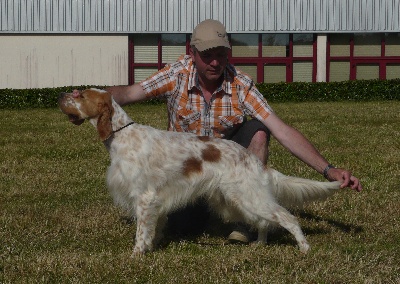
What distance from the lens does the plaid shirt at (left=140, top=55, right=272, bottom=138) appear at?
19.3 ft

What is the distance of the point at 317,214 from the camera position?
262 inches

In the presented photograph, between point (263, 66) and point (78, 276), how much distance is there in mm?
23383

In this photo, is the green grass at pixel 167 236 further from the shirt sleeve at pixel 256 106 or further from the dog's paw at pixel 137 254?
the shirt sleeve at pixel 256 106

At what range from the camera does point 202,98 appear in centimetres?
596

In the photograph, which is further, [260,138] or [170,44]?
[170,44]

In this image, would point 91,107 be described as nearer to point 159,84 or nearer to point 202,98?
point 159,84

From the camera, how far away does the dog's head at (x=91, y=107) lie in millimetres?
5152

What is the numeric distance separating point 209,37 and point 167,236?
63.1 inches

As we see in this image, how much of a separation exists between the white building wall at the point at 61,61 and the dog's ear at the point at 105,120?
21942 millimetres

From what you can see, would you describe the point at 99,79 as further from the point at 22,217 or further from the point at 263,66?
the point at 22,217

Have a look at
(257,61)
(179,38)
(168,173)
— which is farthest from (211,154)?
(179,38)

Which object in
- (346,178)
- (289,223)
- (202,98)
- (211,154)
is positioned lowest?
(289,223)

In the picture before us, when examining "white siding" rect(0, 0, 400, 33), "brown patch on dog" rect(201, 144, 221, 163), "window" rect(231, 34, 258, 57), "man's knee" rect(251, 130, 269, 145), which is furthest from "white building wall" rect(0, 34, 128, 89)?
"brown patch on dog" rect(201, 144, 221, 163)

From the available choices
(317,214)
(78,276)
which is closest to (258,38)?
(317,214)
